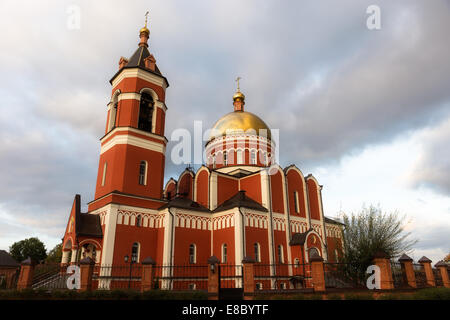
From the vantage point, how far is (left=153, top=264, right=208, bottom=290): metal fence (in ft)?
50.5

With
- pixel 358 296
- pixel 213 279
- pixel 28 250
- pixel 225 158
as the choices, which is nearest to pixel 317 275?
pixel 358 296

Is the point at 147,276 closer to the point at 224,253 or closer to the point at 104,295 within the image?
the point at 104,295

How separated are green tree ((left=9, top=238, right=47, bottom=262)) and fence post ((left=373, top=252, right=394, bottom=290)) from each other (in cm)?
4832

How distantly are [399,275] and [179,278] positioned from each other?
34.9 feet

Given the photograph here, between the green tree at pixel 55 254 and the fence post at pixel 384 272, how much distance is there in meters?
41.0

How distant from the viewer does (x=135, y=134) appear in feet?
59.7

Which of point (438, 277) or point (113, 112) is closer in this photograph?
point (438, 277)

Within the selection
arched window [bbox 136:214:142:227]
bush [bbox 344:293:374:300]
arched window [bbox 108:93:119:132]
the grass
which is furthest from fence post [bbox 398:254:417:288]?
arched window [bbox 108:93:119:132]

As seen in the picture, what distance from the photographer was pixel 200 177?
22.3 m

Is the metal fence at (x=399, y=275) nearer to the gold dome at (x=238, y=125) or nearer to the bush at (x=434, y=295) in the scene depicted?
the bush at (x=434, y=295)

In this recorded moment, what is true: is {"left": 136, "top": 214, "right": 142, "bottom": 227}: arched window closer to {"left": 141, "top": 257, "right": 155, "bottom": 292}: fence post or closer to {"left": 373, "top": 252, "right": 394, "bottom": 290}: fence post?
{"left": 141, "top": 257, "right": 155, "bottom": 292}: fence post

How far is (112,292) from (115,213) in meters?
6.38

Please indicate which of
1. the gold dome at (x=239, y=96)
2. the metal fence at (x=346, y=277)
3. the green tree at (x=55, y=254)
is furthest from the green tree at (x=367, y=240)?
the green tree at (x=55, y=254)
